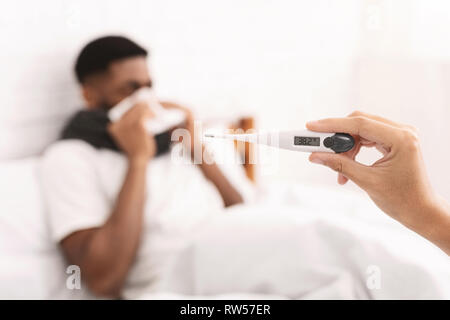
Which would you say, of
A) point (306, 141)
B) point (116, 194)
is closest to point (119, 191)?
point (116, 194)

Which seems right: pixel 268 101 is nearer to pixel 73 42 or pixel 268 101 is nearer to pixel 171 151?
pixel 171 151

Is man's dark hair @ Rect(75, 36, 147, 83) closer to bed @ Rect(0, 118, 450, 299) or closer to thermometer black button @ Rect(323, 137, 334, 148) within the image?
bed @ Rect(0, 118, 450, 299)

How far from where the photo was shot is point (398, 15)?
5.54 ft

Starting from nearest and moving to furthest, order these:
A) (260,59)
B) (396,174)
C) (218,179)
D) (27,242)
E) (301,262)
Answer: (396,174), (301,262), (27,242), (218,179), (260,59)

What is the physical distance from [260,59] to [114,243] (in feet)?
2.87

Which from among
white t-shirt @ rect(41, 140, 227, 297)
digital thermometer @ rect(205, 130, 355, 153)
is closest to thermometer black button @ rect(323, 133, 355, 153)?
digital thermometer @ rect(205, 130, 355, 153)

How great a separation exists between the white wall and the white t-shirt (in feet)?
0.38

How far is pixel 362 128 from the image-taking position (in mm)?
531

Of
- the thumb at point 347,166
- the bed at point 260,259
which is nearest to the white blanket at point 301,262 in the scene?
the bed at point 260,259

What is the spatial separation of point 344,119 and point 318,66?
1.23 meters

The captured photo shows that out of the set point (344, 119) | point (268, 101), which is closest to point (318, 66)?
point (268, 101)

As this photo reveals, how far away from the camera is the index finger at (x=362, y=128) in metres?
0.52

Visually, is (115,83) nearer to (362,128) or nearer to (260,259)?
(260,259)

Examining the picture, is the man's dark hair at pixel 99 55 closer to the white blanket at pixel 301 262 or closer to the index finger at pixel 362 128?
the white blanket at pixel 301 262
